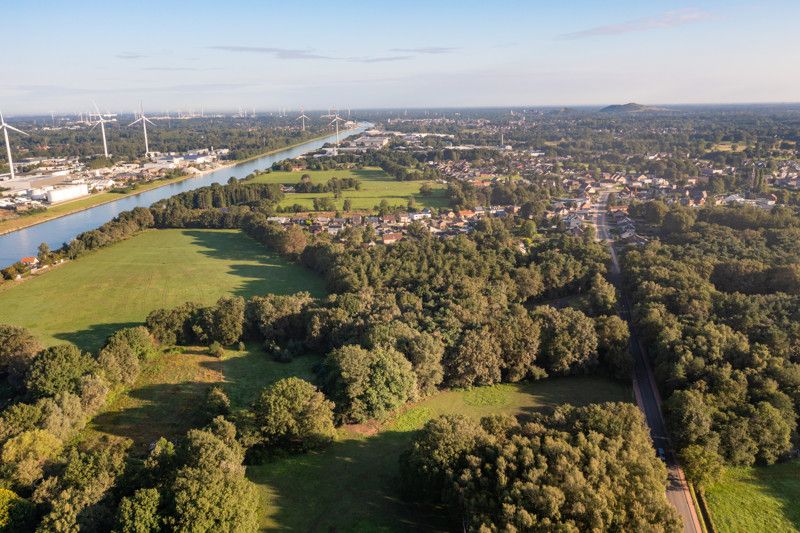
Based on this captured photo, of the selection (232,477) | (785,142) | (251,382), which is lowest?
(251,382)

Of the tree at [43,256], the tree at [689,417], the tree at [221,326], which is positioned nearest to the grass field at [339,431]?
the tree at [221,326]

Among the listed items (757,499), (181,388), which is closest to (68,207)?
(181,388)

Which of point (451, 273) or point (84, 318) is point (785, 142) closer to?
point (451, 273)

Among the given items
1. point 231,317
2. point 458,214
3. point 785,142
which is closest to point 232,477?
point 231,317

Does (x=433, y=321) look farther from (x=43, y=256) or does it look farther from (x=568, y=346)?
(x=43, y=256)

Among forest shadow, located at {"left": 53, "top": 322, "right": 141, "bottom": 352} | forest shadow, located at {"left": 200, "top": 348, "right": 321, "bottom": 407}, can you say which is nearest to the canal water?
forest shadow, located at {"left": 53, "top": 322, "right": 141, "bottom": 352}

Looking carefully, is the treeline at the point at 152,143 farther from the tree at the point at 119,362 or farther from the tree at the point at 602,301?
the tree at the point at 602,301

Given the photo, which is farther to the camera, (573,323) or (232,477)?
(573,323)
